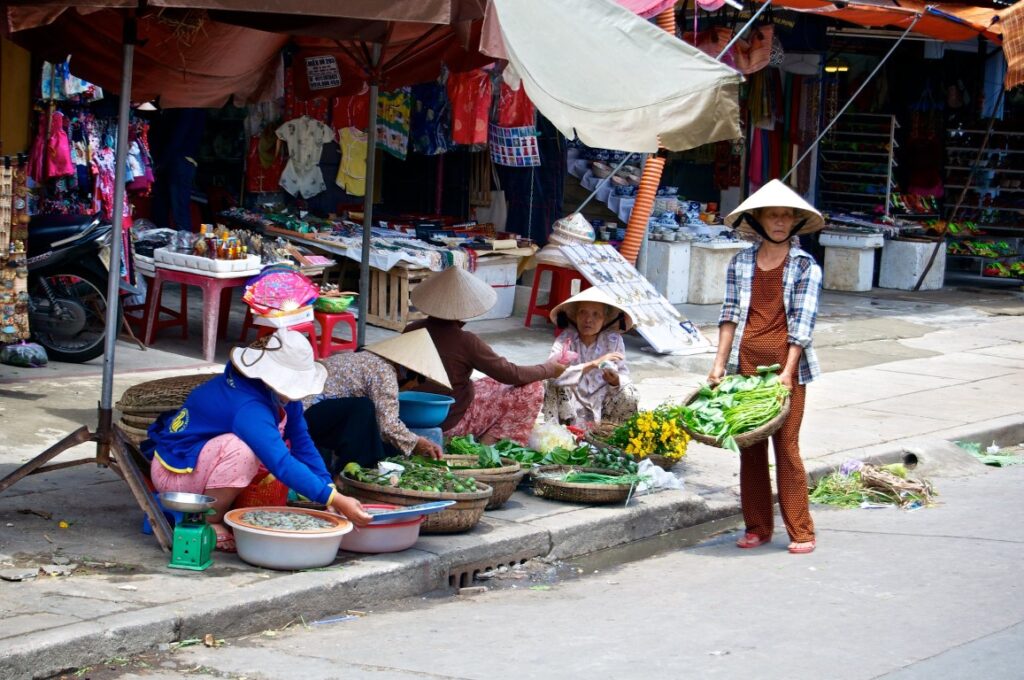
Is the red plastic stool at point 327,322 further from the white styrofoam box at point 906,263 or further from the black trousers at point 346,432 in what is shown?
the white styrofoam box at point 906,263

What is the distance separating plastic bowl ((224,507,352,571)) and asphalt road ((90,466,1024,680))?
34 cm

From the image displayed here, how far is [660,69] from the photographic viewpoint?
247 inches

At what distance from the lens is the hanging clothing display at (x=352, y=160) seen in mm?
13312

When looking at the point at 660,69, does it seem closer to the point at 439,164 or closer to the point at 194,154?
the point at 194,154

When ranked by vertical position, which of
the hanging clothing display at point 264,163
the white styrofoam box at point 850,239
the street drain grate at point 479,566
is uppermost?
the hanging clothing display at point 264,163

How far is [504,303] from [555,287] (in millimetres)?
872

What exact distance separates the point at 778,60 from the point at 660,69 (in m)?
9.76

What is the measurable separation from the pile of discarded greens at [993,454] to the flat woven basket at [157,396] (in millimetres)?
5533

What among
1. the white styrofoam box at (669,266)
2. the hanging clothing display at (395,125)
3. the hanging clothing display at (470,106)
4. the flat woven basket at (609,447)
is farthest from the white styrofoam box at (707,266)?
the flat woven basket at (609,447)

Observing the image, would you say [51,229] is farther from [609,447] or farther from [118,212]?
[609,447]

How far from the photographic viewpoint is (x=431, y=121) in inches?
545

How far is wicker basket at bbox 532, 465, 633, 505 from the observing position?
7246 millimetres

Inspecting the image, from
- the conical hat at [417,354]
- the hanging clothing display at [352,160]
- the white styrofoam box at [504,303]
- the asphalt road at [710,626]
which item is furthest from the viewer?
the white styrofoam box at [504,303]

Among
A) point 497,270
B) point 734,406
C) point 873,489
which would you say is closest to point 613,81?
point 734,406
